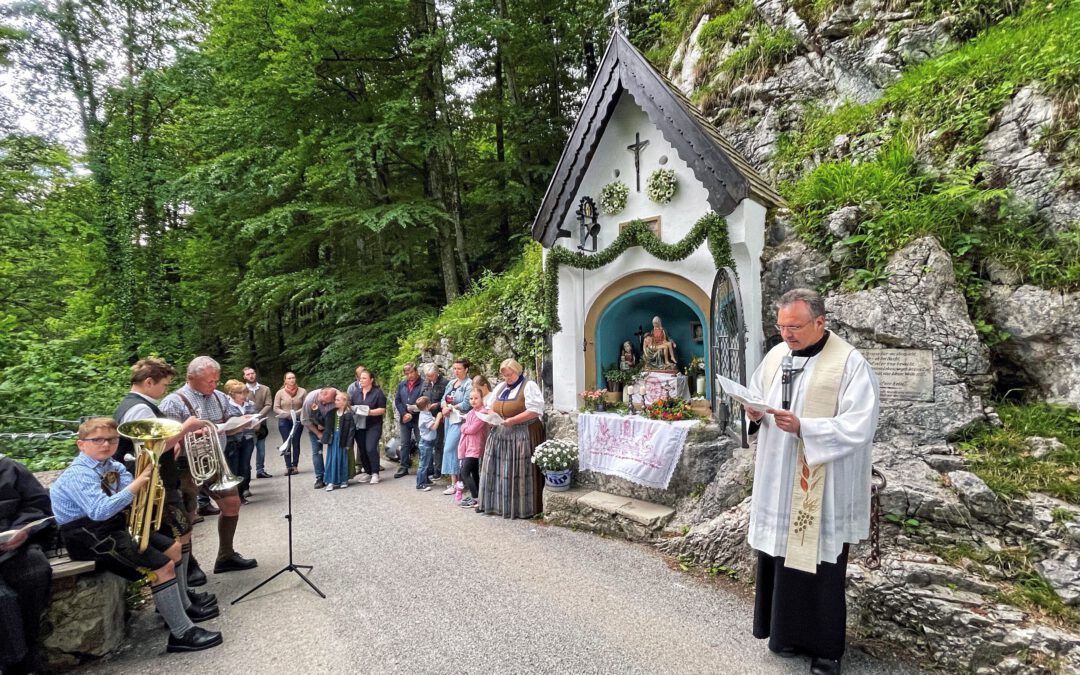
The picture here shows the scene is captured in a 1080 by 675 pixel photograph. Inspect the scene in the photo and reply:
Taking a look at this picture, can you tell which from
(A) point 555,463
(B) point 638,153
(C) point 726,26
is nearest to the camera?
(A) point 555,463

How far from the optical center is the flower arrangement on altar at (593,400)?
21.5 feet

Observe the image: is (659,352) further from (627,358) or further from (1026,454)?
(1026,454)

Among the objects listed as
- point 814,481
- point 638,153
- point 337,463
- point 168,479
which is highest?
point 638,153

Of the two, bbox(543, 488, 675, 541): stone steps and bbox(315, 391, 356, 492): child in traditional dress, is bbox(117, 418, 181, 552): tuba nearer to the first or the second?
bbox(543, 488, 675, 541): stone steps

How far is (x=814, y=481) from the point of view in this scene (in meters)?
2.93

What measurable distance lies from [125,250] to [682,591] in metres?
15.8

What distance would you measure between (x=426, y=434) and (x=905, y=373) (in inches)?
244

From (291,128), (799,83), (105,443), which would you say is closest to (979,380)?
(799,83)

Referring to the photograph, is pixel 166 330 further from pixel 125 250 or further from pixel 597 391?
pixel 597 391

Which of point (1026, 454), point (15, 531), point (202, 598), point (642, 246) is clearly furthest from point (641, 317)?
point (15, 531)

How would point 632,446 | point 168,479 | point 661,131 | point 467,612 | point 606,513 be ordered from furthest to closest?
1. point 661,131
2. point 632,446
3. point 606,513
4. point 467,612
5. point 168,479

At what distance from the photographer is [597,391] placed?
6707 mm

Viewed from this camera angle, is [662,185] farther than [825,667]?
Yes

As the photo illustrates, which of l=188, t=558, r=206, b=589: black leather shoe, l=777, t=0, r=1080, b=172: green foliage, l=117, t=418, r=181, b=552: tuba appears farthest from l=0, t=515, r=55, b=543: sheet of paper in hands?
l=777, t=0, r=1080, b=172: green foliage
